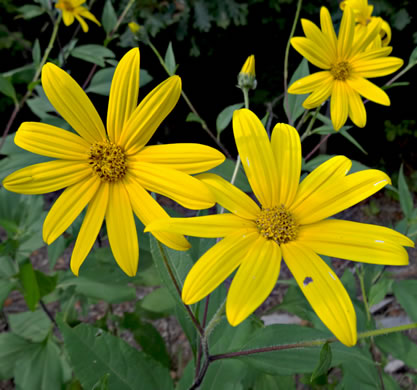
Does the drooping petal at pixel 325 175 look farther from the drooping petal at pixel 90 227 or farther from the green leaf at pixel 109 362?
the green leaf at pixel 109 362

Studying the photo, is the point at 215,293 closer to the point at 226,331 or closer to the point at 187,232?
the point at 226,331

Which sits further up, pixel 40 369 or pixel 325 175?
pixel 325 175

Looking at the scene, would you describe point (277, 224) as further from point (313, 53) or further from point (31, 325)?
point (31, 325)

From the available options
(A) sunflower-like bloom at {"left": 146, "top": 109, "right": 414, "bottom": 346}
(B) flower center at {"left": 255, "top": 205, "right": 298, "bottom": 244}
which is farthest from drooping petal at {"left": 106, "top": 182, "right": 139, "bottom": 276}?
(B) flower center at {"left": 255, "top": 205, "right": 298, "bottom": 244}

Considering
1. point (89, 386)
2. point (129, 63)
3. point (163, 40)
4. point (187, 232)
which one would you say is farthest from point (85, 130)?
point (163, 40)

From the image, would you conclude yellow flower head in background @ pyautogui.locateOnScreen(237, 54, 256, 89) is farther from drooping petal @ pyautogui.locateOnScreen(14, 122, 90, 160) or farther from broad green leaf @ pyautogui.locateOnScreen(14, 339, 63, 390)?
broad green leaf @ pyautogui.locateOnScreen(14, 339, 63, 390)

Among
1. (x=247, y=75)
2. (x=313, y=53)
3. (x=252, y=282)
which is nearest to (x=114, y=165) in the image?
(x=252, y=282)
